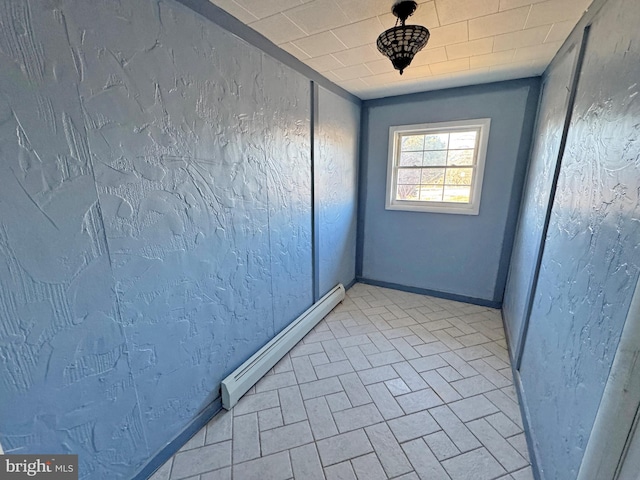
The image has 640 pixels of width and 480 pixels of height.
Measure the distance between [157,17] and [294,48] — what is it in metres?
0.98

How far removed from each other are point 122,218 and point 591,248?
1.94 metres

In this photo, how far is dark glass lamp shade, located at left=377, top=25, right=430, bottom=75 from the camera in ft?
4.47

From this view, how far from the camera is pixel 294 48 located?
6.10ft

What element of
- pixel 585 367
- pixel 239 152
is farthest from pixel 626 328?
pixel 239 152

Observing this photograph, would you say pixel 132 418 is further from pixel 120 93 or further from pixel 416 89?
pixel 416 89

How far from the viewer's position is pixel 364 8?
141 cm

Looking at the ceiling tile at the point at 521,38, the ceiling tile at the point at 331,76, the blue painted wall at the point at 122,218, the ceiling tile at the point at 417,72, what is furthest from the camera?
the ceiling tile at the point at 331,76

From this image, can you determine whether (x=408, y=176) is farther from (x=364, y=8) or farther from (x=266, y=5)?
(x=266, y=5)

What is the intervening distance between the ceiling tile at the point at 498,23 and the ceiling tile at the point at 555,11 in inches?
1.8

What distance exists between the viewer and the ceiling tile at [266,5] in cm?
136

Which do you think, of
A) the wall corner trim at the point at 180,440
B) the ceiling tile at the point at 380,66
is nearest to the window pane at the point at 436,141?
the ceiling tile at the point at 380,66

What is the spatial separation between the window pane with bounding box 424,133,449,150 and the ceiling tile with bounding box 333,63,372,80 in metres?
1.13

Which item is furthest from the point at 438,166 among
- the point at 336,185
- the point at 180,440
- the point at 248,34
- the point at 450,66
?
the point at 180,440

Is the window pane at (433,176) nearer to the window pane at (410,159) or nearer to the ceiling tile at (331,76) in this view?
the window pane at (410,159)
